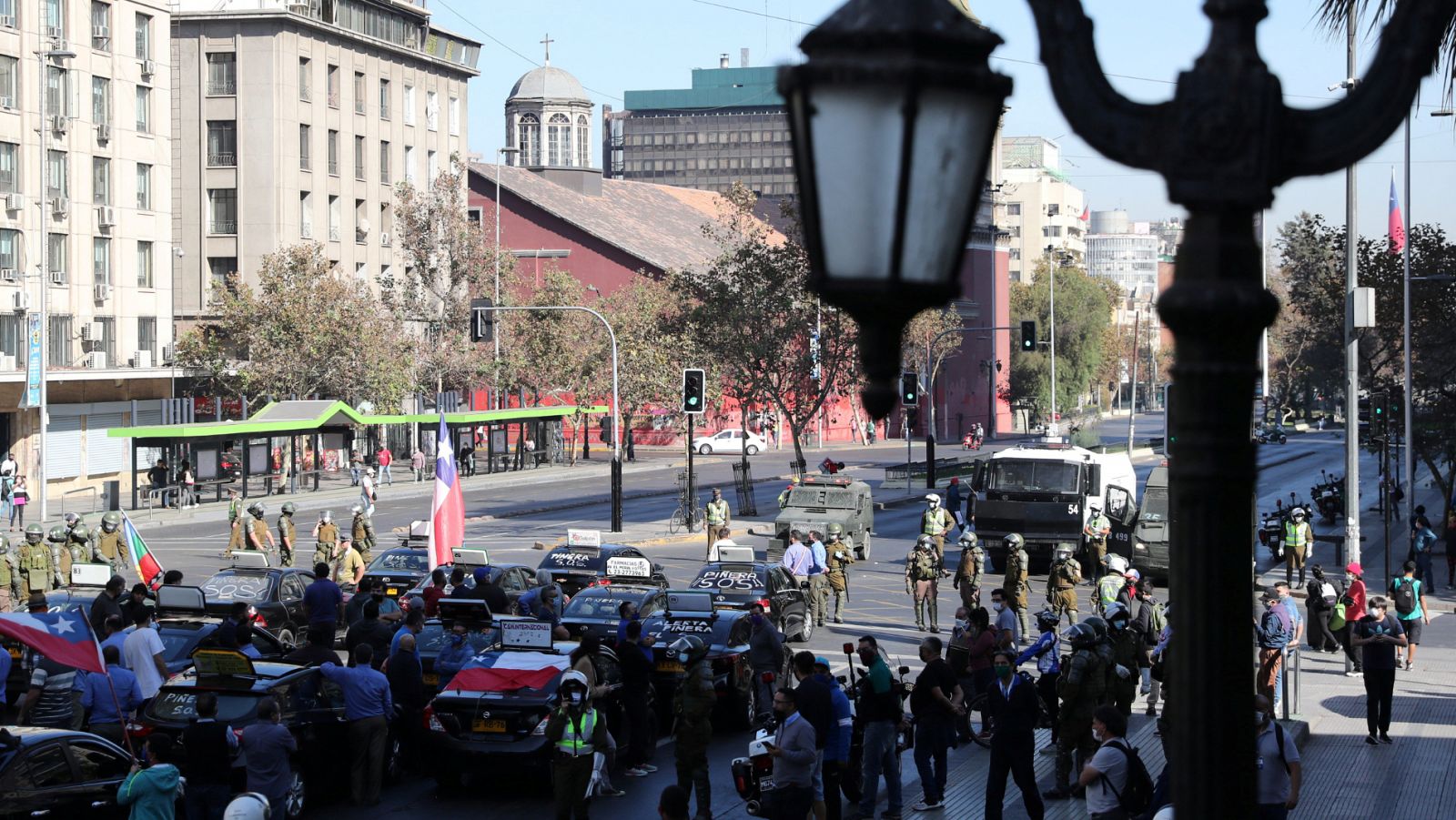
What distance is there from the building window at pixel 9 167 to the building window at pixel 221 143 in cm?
1634

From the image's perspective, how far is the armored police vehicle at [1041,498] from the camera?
35.3 m

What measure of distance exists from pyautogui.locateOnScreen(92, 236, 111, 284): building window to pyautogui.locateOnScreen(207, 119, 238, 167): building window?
41.8ft

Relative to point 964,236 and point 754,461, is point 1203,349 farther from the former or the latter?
point 754,461

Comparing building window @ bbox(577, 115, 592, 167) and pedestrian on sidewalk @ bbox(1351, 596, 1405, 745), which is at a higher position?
building window @ bbox(577, 115, 592, 167)

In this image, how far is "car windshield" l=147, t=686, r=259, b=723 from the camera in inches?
583

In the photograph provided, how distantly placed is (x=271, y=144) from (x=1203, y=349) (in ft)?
231

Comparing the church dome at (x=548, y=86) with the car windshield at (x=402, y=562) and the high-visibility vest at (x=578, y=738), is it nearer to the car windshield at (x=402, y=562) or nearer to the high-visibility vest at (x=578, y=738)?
the car windshield at (x=402, y=562)

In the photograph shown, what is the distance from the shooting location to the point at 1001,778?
45.0ft

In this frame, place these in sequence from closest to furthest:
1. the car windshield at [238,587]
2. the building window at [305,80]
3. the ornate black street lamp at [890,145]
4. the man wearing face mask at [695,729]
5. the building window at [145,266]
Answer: the ornate black street lamp at [890,145] < the man wearing face mask at [695,729] < the car windshield at [238,587] < the building window at [145,266] < the building window at [305,80]

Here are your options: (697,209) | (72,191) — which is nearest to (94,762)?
(72,191)

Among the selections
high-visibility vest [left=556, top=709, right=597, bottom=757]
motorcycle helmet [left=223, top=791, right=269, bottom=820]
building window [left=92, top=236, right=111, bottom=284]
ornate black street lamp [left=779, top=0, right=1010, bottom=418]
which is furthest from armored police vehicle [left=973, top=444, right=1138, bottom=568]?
building window [left=92, top=236, right=111, bottom=284]

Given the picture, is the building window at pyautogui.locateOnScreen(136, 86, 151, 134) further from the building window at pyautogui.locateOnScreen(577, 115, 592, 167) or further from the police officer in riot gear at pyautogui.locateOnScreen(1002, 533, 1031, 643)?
the building window at pyautogui.locateOnScreen(577, 115, 592, 167)

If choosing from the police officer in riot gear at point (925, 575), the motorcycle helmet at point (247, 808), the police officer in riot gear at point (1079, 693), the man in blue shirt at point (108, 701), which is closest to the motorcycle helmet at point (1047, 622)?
the police officer in riot gear at point (1079, 693)

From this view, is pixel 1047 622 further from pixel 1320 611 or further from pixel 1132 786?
pixel 1320 611
